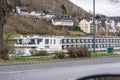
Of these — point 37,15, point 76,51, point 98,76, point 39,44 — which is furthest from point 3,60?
point 37,15

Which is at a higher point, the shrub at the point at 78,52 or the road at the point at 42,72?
the road at the point at 42,72

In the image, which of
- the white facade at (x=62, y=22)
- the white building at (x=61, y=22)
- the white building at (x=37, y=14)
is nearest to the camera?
the white facade at (x=62, y=22)

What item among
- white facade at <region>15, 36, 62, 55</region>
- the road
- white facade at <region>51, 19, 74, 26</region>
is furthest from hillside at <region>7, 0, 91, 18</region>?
the road

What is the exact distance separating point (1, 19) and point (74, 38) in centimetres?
2694

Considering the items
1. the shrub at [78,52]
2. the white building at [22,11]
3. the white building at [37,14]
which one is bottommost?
the shrub at [78,52]

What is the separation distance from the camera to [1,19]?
34000 millimetres

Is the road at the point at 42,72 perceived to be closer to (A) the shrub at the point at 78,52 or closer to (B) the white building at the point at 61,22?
(A) the shrub at the point at 78,52

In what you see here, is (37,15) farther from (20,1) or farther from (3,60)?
(3,60)

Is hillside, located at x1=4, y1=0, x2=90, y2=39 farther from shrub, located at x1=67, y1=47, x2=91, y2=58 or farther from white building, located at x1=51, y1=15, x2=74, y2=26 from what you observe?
shrub, located at x1=67, y1=47, x2=91, y2=58

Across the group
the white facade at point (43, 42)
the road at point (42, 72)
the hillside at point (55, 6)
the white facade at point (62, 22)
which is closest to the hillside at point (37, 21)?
the hillside at point (55, 6)

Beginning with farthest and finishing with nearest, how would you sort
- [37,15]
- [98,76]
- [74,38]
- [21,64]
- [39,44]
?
[37,15], [74,38], [39,44], [21,64], [98,76]

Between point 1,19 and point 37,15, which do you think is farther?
point 37,15

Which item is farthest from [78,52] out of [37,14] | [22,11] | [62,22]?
[37,14]

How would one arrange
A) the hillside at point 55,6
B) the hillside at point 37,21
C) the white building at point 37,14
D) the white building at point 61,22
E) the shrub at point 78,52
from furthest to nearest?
the hillside at point 55,6
the white building at point 37,14
the white building at point 61,22
the hillside at point 37,21
the shrub at point 78,52
